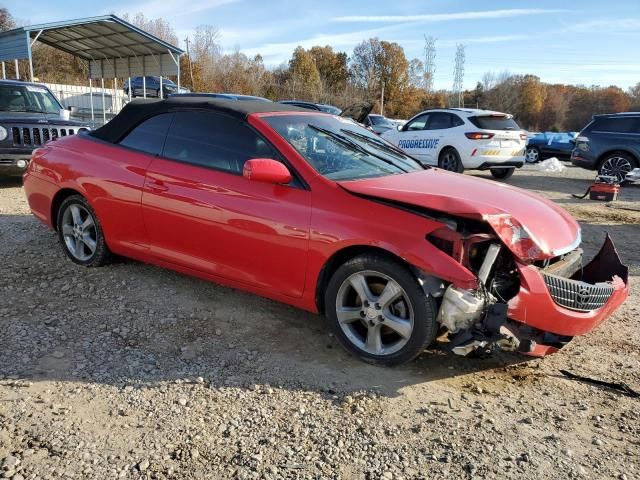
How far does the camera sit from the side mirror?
3486 millimetres

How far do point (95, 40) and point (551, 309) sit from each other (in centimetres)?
1800

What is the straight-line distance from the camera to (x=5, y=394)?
2924 millimetres

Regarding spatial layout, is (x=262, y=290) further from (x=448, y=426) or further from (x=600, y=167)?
(x=600, y=167)

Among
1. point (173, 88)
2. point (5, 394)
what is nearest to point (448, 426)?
point (5, 394)

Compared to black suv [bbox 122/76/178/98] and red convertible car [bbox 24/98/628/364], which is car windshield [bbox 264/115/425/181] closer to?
red convertible car [bbox 24/98/628/364]

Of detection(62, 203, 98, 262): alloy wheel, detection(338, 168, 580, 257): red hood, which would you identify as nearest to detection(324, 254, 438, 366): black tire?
detection(338, 168, 580, 257): red hood

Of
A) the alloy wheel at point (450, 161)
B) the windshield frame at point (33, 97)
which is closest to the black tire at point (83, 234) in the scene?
the windshield frame at point (33, 97)

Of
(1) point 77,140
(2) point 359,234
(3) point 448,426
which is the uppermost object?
(1) point 77,140

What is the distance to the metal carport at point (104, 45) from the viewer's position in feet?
50.4

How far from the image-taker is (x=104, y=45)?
1784 cm

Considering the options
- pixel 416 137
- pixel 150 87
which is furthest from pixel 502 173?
pixel 150 87

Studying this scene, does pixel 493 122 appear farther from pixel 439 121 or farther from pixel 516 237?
pixel 516 237

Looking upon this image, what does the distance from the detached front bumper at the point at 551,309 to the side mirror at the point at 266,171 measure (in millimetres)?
1596

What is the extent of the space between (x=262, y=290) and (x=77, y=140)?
252 centimetres
